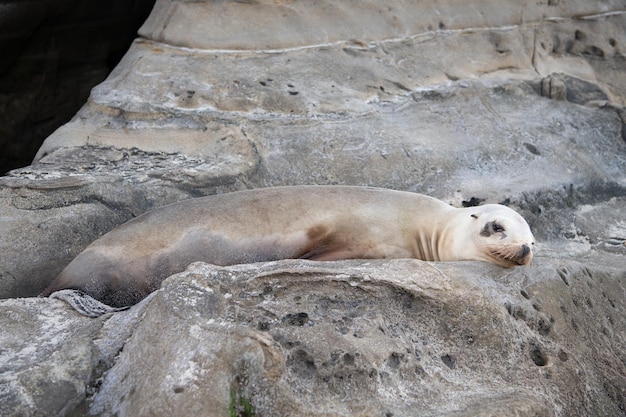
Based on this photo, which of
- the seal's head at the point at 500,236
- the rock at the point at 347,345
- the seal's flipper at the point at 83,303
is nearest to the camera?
the rock at the point at 347,345

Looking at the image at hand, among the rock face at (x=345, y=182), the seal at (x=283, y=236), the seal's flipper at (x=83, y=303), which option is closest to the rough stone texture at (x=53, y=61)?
the rock face at (x=345, y=182)

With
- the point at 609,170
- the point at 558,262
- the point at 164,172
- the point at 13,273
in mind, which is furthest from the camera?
the point at 609,170

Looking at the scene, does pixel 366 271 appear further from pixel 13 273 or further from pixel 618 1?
pixel 618 1

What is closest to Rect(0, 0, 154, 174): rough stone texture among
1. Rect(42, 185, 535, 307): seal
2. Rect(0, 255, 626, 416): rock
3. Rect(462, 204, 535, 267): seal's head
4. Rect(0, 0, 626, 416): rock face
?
Rect(0, 0, 626, 416): rock face

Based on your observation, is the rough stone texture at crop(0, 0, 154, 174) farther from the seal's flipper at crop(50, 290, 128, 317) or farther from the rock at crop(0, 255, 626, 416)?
the rock at crop(0, 255, 626, 416)

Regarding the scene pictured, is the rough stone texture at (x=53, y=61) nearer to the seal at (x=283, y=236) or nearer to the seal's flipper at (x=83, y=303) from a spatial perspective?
the seal at (x=283, y=236)

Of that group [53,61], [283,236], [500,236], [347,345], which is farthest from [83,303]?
[53,61]

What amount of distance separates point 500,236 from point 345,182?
131cm

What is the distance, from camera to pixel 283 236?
3652mm

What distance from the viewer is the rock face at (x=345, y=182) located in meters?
2.54

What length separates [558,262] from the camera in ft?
11.3

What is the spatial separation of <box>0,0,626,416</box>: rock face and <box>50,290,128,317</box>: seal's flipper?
2.1 inches

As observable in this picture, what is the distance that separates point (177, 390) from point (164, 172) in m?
2.14

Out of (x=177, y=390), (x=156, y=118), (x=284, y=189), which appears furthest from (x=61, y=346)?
(x=156, y=118)
